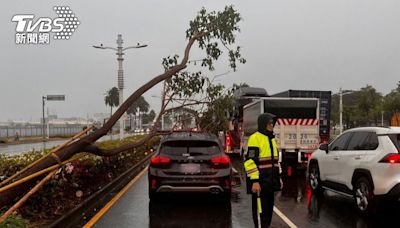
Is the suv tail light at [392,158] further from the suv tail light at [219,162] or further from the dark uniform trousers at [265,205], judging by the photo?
the suv tail light at [219,162]

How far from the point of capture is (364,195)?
26.1 feet

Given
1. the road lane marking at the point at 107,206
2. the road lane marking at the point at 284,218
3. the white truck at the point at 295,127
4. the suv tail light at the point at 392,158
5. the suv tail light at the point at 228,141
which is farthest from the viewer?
the suv tail light at the point at 228,141

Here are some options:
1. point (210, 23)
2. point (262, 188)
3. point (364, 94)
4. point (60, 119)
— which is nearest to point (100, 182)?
point (210, 23)

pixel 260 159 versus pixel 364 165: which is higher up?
pixel 260 159

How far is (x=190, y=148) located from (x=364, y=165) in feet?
10.8

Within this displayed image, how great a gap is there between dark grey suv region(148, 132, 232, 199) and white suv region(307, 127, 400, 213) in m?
2.34

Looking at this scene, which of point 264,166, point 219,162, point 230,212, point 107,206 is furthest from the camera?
point 107,206

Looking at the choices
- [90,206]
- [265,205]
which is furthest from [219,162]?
[90,206]

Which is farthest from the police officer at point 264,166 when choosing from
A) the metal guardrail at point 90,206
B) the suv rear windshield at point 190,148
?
the metal guardrail at point 90,206

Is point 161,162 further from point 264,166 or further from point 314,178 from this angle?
point 314,178

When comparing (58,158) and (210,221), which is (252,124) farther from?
(58,158)

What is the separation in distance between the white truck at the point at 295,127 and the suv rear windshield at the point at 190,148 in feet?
21.2

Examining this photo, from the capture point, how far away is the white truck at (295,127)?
49.9ft

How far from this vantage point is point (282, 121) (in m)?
15.4
